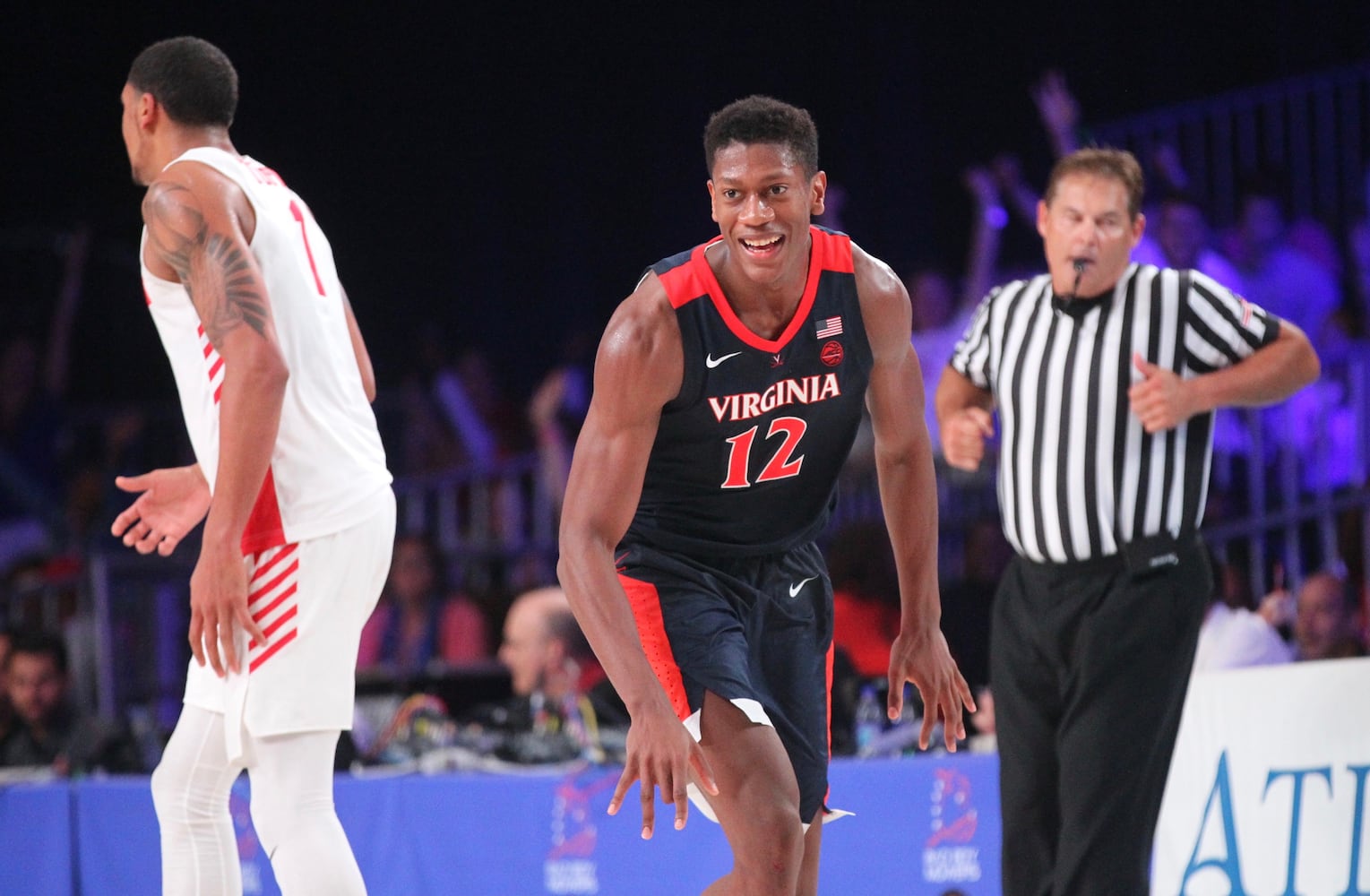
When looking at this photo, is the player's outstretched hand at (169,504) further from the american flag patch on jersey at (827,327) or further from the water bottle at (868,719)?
the water bottle at (868,719)

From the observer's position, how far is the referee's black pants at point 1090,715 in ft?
11.6

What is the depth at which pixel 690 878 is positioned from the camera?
4.73 metres

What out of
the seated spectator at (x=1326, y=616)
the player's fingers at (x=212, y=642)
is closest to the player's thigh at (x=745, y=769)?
the player's fingers at (x=212, y=642)

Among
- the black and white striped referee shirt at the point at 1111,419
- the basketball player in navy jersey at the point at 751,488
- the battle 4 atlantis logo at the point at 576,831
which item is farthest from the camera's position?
the battle 4 atlantis logo at the point at 576,831

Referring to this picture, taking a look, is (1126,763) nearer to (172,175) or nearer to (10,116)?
(172,175)

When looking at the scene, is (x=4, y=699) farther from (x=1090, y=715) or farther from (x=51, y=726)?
(x=1090, y=715)

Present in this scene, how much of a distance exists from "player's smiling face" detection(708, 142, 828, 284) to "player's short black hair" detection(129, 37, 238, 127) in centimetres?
107

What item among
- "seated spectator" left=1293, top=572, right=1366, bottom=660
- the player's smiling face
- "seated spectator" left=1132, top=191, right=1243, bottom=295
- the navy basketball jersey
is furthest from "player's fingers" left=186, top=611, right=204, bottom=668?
"seated spectator" left=1132, top=191, right=1243, bottom=295

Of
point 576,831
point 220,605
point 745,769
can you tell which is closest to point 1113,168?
point 745,769

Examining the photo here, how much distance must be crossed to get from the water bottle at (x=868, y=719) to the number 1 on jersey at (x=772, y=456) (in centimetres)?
203

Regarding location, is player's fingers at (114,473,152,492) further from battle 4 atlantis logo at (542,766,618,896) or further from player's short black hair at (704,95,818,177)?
battle 4 atlantis logo at (542,766,618,896)

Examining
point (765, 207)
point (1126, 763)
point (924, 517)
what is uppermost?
point (765, 207)

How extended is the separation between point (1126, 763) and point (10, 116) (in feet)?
27.8

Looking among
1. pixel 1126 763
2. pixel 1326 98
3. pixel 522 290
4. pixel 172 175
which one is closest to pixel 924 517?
pixel 1126 763
